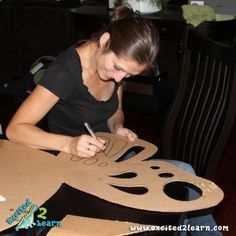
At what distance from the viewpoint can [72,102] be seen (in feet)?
4.60

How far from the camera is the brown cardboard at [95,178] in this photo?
92cm

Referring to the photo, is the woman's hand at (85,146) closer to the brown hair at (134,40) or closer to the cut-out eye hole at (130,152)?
the cut-out eye hole at (130,152)

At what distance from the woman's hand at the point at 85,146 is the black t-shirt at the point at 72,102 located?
8.2 inches

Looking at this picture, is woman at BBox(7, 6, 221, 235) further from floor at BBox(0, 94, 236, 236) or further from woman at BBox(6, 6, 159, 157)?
floor at BBox(0, 94, 236, 236)

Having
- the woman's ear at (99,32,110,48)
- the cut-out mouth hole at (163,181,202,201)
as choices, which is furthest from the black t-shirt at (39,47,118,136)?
the cut-out mouth hole at (163,181,202,201)

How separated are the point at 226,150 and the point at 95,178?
6.05 feet

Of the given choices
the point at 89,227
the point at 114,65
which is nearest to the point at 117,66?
the point at 114,65

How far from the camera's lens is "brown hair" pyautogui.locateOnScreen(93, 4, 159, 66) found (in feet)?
3.84

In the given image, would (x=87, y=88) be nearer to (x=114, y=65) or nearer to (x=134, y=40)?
(x=114, y=65)

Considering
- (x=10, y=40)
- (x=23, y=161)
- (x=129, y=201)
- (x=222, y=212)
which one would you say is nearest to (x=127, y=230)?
(x=129, y=201)

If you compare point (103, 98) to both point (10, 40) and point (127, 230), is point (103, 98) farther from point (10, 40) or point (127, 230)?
point (10, 40)

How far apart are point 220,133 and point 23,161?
0.66 metres

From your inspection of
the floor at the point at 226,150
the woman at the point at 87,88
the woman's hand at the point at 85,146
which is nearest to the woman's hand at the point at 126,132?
the woman at the point at 87,88

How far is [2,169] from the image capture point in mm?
Result: 1053
